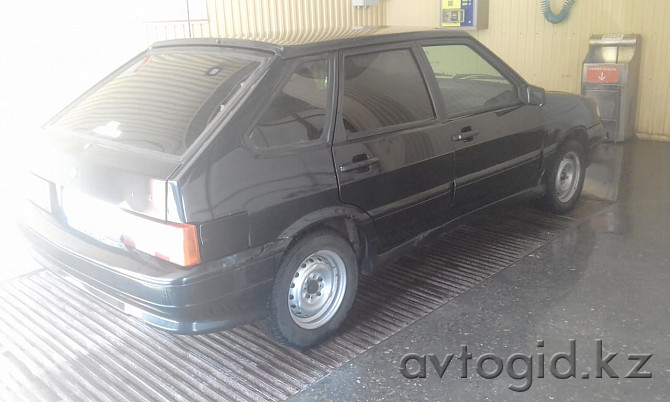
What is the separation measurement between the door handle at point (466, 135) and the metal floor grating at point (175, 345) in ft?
Answer: 2.86

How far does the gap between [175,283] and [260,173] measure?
590 mm

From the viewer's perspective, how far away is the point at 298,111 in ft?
9.22

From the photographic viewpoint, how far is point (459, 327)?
3.16 meters

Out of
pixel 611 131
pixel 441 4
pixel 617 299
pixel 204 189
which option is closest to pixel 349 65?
pixel 204 189

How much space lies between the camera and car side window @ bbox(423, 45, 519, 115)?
142 inches

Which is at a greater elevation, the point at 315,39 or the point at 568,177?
the point at 315,39

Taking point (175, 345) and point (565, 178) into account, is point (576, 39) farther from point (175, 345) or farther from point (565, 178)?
point (175, 345)

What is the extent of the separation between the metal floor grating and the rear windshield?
0.91 m

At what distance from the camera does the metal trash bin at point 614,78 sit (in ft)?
23.3

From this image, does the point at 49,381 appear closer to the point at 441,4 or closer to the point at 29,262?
the point at 29,262

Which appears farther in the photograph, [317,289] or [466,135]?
[466,135]

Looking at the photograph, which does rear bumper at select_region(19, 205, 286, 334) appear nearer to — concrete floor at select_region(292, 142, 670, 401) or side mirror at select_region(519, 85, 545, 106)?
concrete floor at select_region(292, 142, 670, 401)

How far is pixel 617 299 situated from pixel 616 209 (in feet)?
5.63

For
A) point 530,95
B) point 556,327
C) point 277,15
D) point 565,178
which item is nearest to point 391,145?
point 556,327
